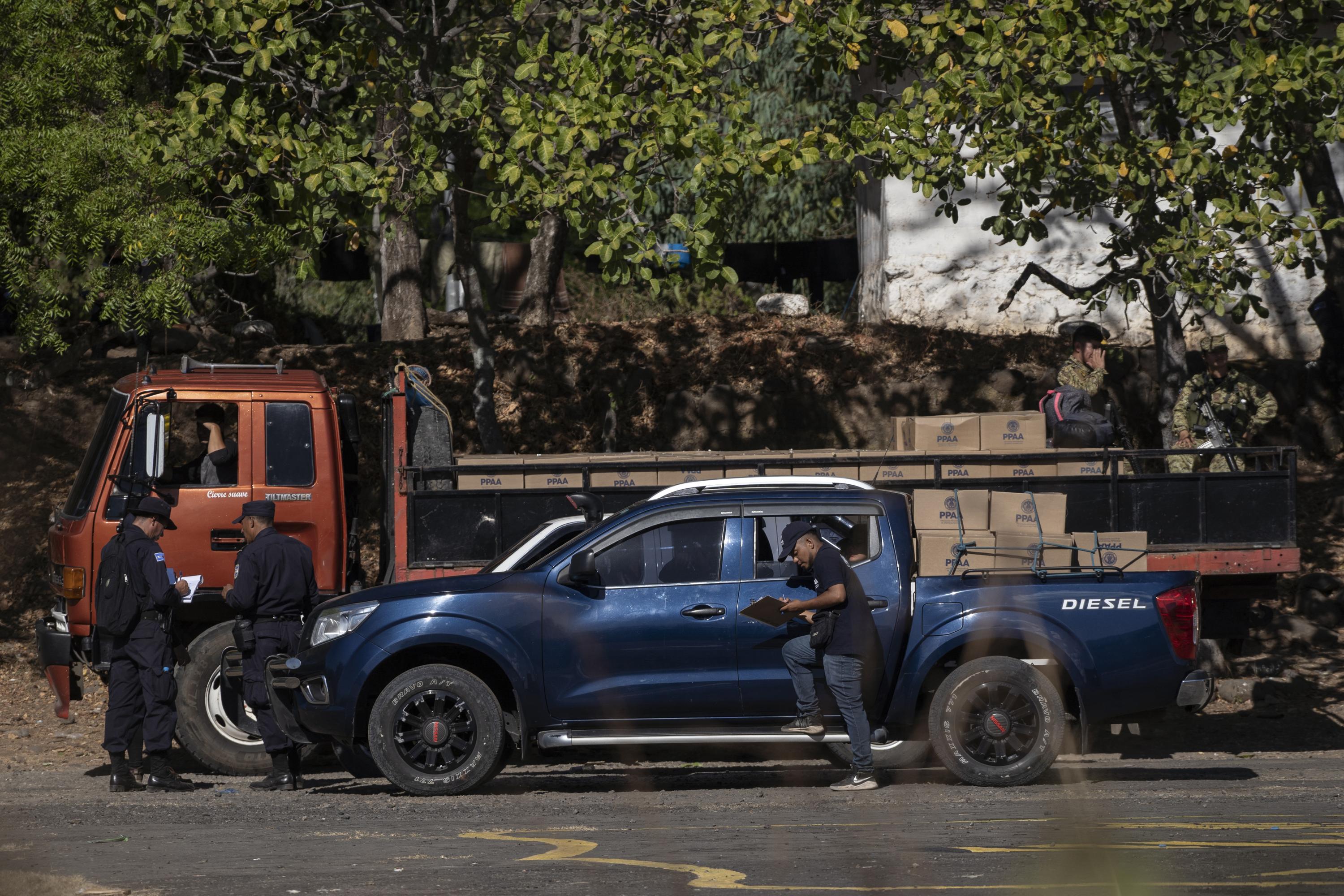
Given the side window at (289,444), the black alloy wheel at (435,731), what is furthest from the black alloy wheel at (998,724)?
the side window at (289,444)

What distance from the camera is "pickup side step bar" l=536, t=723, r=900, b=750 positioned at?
9.01 metres

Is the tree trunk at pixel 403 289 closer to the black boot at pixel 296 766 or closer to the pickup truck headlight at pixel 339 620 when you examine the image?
the black boot at pixel 296 766

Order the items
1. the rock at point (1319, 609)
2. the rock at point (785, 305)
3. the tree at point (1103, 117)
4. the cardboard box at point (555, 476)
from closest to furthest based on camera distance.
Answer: the cardboard box at point (555, 476) → the tree at point (1103, 117) → the rock at point (1319, 609) → the rock at point (785, 305)

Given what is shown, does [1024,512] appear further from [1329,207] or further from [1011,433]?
[1329,207]

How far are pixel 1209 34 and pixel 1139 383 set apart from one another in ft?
18.7

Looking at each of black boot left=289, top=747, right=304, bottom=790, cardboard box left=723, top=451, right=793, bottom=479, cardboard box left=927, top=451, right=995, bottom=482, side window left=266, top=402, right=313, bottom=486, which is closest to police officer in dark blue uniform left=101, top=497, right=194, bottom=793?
black boot left=289, top=747, right=304, bottom=790

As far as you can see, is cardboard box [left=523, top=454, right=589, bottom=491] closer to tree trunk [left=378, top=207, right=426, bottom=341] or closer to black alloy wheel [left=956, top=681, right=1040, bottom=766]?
black alloy wheel [left=956, top=681, right=1040, bottom=766]

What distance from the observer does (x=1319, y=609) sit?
14.6m

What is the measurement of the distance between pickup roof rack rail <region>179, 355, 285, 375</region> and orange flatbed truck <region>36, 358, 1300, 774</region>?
4 centimetres

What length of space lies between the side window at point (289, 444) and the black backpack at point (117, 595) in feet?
3.84

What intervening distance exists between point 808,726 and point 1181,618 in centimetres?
229

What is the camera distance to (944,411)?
712 inches

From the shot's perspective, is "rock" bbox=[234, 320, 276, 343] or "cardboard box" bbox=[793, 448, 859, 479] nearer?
"cardboard box" bbox=[793, 448, 859, 479]

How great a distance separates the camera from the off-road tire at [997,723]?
907 centimetres
